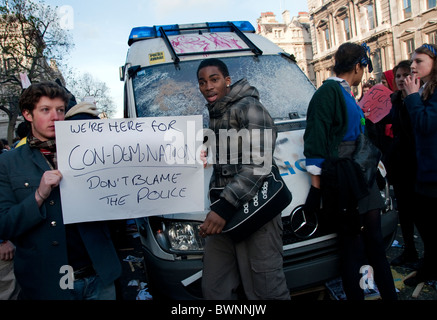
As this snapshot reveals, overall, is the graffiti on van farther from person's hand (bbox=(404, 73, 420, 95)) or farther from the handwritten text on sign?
person's hand (bbox=(404, 73, 420, 95))

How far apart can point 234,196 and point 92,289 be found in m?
1.05

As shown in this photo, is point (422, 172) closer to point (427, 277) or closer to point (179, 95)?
point (427, 277)

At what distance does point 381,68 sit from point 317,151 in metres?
34.3

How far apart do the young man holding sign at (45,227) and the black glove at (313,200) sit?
4.87ft

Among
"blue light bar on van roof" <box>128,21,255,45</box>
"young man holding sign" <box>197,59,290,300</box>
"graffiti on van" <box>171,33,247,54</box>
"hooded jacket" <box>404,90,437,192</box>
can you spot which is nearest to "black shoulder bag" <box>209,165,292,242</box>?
"young man holding sign" <box>197,59,290,300</box>

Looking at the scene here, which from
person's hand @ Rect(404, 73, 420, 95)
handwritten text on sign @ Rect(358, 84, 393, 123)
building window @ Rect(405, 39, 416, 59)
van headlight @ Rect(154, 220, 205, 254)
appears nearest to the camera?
van headlight @ Rect(154, 220, 205, 254)

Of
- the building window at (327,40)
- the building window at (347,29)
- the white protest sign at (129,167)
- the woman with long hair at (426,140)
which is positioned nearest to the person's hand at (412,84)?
the woman with long hair at (426,140)

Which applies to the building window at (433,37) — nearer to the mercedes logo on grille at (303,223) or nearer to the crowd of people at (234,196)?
the crowd of people at (234,196)

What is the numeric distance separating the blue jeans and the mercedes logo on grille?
1.39 metres

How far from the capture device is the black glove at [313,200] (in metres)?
2.68

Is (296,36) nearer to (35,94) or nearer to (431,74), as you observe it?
(431,74)

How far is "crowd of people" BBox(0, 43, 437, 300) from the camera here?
2.00 meters

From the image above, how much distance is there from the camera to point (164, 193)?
2215 mm

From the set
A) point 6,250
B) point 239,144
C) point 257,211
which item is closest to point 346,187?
point 257,211
